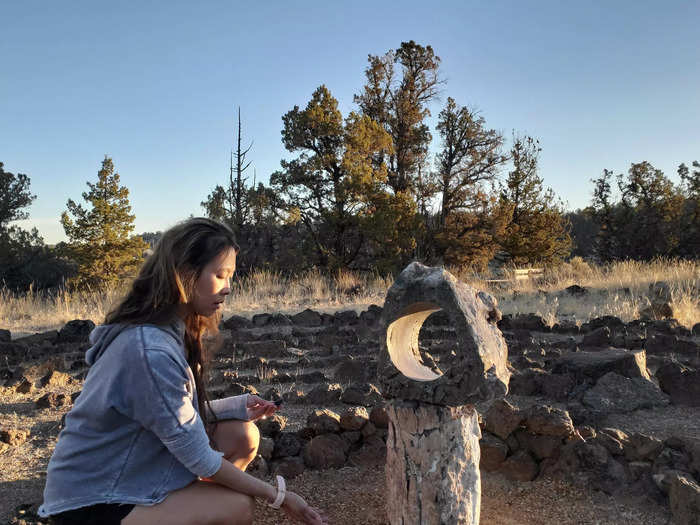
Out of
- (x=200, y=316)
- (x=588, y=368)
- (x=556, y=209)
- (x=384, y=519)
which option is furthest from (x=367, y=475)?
(x=556, y=209)

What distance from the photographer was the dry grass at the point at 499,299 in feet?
28.5

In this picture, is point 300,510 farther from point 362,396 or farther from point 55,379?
point 55,379

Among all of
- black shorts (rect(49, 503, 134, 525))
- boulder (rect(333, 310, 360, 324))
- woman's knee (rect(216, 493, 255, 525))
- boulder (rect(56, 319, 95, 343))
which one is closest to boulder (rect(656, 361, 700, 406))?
woman's knee (rect(216, 493, 255, 525))

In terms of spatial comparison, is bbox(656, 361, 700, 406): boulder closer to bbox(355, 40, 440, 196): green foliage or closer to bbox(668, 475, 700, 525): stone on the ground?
bbox(668, 475, 700, 525): stone on the ground

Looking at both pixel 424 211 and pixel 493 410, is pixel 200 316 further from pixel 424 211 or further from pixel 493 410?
pixel 424 211

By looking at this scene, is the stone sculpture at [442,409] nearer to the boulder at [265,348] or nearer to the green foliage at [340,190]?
the boulder at [265,348]

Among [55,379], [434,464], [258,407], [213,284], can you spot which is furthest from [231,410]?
[55,379]

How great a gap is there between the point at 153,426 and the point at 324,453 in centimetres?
180

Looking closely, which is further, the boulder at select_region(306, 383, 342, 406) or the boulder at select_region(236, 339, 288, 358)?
the boulder at select_region(236, 339, 288, 358)

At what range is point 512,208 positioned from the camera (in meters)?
16.5

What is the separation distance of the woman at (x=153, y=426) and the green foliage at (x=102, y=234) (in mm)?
12267

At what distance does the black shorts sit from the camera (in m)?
1.75

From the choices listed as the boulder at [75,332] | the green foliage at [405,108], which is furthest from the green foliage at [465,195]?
the boulder at [75,332]

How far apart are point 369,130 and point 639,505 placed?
13366 millimetres
